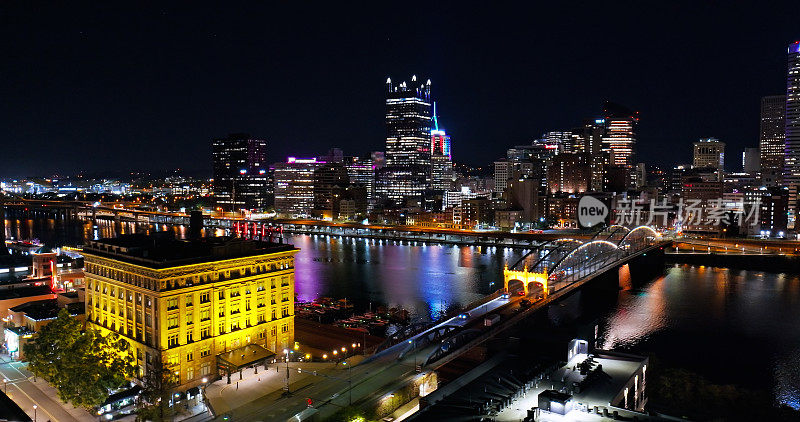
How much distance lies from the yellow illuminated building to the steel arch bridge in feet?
48.6

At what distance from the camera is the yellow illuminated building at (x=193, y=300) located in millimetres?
16891

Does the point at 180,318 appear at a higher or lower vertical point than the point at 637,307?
higher

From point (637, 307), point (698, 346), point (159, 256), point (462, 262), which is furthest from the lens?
point (462, 262)

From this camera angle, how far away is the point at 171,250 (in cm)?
1861

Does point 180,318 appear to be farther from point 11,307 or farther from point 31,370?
point 11,307

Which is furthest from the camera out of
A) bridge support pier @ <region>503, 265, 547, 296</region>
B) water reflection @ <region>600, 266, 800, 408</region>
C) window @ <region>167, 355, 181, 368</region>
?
bridge support pier @ <region>503, 265, 547, 296</region>

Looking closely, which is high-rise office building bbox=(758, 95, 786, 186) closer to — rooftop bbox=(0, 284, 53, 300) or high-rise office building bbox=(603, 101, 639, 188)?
high-rise office building bbox=(603, 101, 639, 188)

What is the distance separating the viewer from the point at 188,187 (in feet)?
598

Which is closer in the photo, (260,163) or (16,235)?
(16,235)

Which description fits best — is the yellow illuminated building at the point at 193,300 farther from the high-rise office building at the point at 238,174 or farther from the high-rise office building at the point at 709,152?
the high-rise office building at the point at 709,152

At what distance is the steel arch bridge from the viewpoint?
3240 centimetres

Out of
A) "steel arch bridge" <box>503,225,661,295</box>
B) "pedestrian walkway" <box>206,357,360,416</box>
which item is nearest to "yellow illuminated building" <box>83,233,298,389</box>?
"pedestrian walkway" <box>206,357,360,416</box>

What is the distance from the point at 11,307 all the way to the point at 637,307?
3040 cm

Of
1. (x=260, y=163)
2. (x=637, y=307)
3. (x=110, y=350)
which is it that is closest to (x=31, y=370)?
(x=110, y=350)
